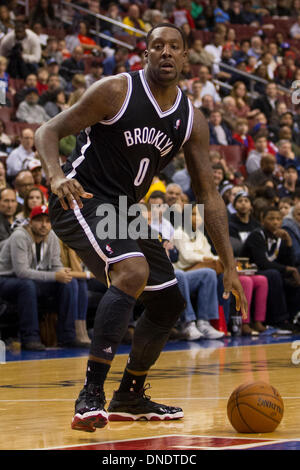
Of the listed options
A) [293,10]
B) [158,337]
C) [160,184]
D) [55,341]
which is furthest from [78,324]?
[293,10]

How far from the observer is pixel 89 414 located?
4.08m

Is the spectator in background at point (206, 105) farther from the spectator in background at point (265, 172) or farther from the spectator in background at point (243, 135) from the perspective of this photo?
the spectator in background at point (265, 172)

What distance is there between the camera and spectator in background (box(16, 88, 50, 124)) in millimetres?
13406

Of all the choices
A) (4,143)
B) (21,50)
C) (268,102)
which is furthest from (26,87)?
(268,102)

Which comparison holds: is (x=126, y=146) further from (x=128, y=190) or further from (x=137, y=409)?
(x=137, y=409)

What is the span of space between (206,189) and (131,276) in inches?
39.0

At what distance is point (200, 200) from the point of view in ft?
16.8

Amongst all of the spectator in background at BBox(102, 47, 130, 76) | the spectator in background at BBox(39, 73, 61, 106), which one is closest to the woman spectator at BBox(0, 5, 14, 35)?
the spectator in background at BBox(39, 73, 61, 106)

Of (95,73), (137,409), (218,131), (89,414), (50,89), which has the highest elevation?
(95,73)

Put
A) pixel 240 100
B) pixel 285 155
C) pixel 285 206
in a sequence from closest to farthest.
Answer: pixel 285 206
pixel 285 155
pixel 240 100

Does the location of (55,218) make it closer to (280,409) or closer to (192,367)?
(280,409)

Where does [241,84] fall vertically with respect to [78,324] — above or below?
above

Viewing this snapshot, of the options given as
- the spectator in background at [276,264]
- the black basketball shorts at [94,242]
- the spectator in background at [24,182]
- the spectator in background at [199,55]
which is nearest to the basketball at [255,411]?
the black basketball shorts at [94,242]

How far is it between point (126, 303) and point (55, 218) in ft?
2.26
